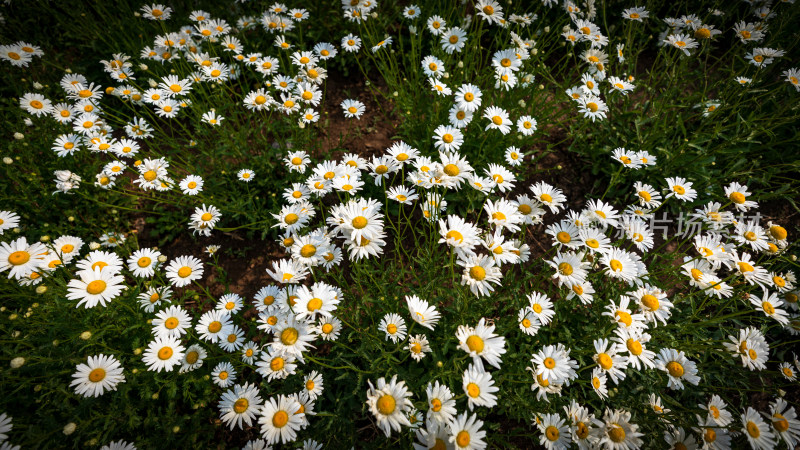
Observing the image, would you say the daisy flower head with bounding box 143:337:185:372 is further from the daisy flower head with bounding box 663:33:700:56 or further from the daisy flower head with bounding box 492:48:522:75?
the daisy flower head with bounding box 663:33:700:56

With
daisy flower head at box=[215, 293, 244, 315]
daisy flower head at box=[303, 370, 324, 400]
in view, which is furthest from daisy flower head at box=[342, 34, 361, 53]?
daisy flower head at box=[303, 370, 324, 400]

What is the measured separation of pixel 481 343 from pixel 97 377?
89.1 inches

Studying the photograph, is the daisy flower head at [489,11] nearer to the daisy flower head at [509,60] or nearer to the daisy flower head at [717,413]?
the daisy flower head at [509,60]

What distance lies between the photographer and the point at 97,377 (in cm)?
202

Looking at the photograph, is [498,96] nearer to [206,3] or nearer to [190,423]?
[190,423]

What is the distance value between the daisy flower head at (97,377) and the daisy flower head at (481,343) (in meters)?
2.05

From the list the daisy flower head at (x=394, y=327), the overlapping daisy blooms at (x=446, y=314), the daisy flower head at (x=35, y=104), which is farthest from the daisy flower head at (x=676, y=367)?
the daisy flower head at (x=35, y=104)

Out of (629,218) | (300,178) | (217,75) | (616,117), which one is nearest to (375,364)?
(300,178)

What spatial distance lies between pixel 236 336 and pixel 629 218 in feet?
10.6

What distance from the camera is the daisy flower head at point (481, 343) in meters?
1.76

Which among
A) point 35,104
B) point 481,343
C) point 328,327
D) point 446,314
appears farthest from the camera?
point 35,104

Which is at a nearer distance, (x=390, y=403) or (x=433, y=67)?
(x=390, y=403)

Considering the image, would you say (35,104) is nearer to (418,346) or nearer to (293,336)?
(293,336)

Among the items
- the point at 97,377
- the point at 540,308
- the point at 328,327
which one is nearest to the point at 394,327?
the point at 328,327
